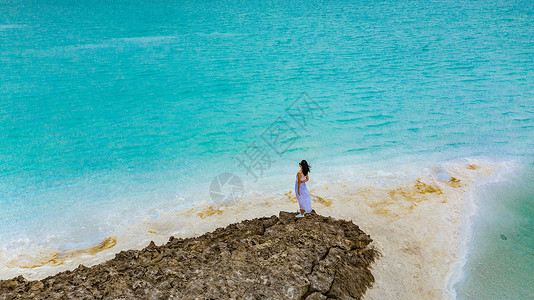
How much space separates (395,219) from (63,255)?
696cm

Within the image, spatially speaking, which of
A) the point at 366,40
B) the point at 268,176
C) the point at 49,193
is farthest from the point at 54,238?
the point at 366,40

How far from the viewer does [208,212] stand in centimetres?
877

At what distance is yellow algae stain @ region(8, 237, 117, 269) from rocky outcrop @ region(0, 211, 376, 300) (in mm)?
1413

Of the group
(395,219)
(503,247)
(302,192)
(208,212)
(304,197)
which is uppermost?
(302,192)

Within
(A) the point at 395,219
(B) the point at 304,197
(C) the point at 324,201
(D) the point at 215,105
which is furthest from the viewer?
(D) the point at 215,105

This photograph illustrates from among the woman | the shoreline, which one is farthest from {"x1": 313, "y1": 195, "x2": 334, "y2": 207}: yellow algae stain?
the woman

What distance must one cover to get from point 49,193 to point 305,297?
25.7 ft

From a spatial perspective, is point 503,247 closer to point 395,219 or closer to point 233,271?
point 395,219

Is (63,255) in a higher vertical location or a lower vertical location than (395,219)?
higher

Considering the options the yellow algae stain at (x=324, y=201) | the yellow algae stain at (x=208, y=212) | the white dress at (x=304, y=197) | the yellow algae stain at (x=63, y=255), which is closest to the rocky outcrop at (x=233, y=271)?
the white dress at (x=304, y=197)

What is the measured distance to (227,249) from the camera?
20.0 feet

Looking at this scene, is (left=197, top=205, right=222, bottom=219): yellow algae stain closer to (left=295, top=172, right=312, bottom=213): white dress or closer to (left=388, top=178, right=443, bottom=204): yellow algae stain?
(left=295, top=172, right=312, bottom=213): white dress

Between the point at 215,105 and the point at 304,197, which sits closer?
the point at 304,197

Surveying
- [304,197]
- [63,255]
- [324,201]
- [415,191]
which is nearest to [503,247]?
[415,191]
